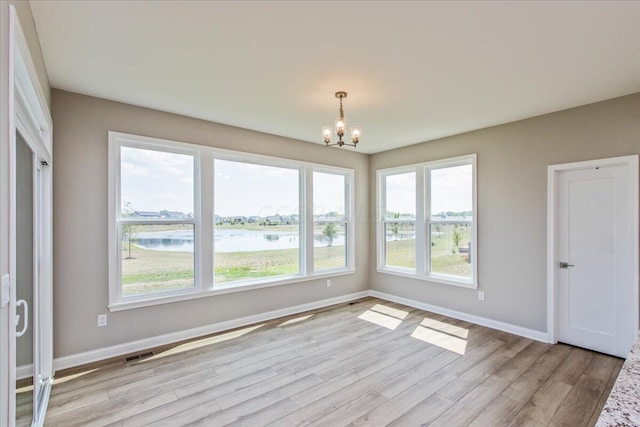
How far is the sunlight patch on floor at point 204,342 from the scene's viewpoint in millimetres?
3506

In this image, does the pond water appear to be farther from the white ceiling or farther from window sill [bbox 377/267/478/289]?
the white ceiling

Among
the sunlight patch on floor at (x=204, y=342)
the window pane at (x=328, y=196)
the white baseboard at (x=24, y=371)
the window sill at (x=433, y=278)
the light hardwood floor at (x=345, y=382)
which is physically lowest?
the light hardwood floor at (x=345, y=382)

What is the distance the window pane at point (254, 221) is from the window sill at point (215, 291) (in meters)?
0.13

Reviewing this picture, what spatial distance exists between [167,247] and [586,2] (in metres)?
4.35

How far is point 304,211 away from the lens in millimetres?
5238

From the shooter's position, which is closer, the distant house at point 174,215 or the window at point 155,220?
the window at point 155,220

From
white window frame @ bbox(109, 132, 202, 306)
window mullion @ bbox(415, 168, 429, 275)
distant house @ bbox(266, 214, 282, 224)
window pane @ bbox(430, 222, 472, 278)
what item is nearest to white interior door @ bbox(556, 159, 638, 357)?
window pane @ bbox(430, 222, 472, 278)

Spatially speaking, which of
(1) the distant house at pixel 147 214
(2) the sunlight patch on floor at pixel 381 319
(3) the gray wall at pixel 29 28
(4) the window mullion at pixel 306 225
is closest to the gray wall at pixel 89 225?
(1) the distant house at pixel 147 214

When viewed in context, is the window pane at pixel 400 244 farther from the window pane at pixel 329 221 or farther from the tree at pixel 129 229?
the tree at pixel 129 229

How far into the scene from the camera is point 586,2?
1.92m

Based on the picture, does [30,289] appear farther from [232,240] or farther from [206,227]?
[232,240]

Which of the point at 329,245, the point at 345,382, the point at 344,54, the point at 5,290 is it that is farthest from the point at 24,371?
the point at 329,245

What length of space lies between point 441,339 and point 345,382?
163 cm

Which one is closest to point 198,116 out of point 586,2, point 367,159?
point 367,159
